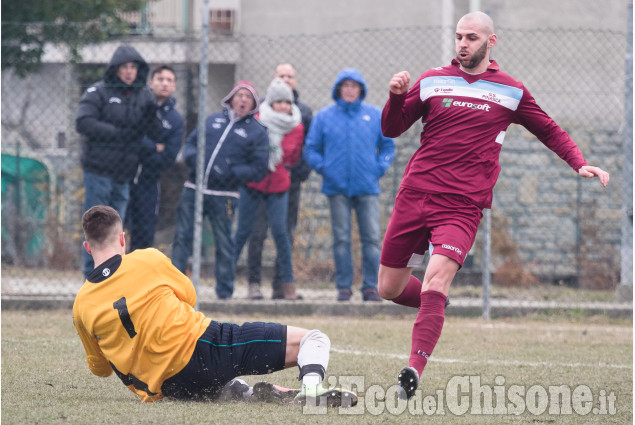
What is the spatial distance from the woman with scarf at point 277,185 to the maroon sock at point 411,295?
388 centimetres

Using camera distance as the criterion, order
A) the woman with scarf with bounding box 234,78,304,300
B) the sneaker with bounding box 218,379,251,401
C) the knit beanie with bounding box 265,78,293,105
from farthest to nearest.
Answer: the knit beanie with bounding box 265,78,293,105 < the woman with scarf with bounding box 234,78,304,300 < the sneaker with bounding box 218,379,251,401

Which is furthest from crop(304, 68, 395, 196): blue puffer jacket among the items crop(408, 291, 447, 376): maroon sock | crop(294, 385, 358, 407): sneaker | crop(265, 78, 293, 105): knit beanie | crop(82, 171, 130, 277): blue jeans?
crop(294, 385, 358, 407): sneaker

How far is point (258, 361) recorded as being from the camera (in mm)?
4973

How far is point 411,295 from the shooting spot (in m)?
6.09

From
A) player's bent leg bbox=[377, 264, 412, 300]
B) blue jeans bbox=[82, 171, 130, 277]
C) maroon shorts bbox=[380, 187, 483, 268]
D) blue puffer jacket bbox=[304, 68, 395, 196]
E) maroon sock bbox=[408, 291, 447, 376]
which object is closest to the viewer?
maroon sock bbox=[408, 291, 447, 376]

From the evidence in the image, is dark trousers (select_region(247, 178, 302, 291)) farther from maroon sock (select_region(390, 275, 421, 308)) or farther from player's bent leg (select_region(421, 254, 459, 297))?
player's bent leg (select_region(421, 254, 459, 297))

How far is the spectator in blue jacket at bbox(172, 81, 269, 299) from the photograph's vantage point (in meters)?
9.63

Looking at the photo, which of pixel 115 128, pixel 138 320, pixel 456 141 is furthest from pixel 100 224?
pixel 115 128

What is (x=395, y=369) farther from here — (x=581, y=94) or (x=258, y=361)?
(x=581, y=94)

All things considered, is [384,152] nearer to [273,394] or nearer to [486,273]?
[486,273]

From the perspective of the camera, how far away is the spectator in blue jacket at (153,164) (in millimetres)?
9820

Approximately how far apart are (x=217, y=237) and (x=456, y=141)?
4564 mm

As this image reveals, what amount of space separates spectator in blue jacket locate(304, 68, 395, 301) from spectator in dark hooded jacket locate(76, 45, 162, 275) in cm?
168

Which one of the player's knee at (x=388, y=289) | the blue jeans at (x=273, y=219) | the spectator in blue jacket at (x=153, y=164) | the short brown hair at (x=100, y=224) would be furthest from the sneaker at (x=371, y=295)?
the short brown hair at (x=100, y=224)
